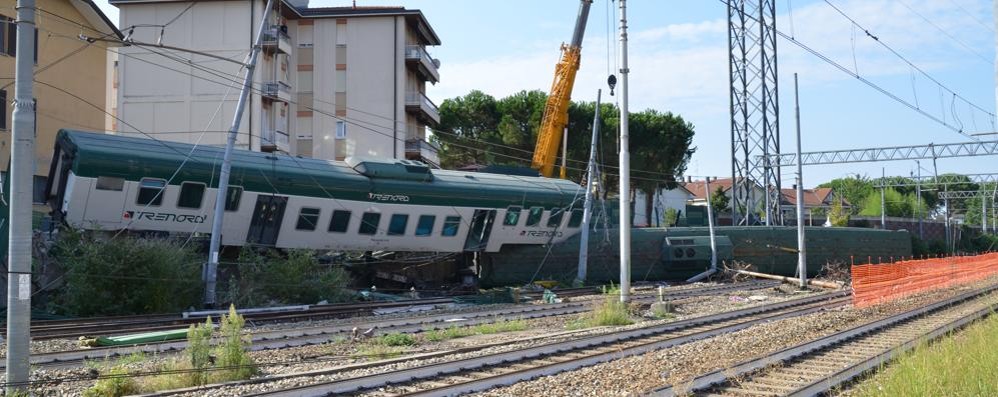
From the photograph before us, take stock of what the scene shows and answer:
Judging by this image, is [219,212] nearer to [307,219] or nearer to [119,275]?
[119,275]

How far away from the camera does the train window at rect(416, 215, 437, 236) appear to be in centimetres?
2834

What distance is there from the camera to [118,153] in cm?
2238

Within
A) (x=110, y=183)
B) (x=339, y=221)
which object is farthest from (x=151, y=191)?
(x=339, y=221)

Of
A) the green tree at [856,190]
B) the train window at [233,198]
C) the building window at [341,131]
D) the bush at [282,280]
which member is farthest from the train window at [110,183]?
the green tree at [856,190]

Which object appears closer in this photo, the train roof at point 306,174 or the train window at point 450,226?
the train roof at point 306,174

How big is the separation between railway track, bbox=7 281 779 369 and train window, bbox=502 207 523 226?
6.02 metres

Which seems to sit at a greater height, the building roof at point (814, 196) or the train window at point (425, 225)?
the building roof at point (814, 196)

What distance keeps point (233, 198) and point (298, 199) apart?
1.88m

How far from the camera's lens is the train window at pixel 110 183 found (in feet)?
72.7

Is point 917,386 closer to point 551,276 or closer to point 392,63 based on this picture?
point 551,276

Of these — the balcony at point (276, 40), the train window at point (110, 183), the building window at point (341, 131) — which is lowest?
the train window at point (110, 183)

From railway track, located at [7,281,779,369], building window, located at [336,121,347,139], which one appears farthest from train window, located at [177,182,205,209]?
building window, located at [336,121,347,139]

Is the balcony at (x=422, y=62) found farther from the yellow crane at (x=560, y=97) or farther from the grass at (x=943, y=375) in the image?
the grass at (x=943, y=375)

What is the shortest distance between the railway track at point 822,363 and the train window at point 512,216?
14643mm
